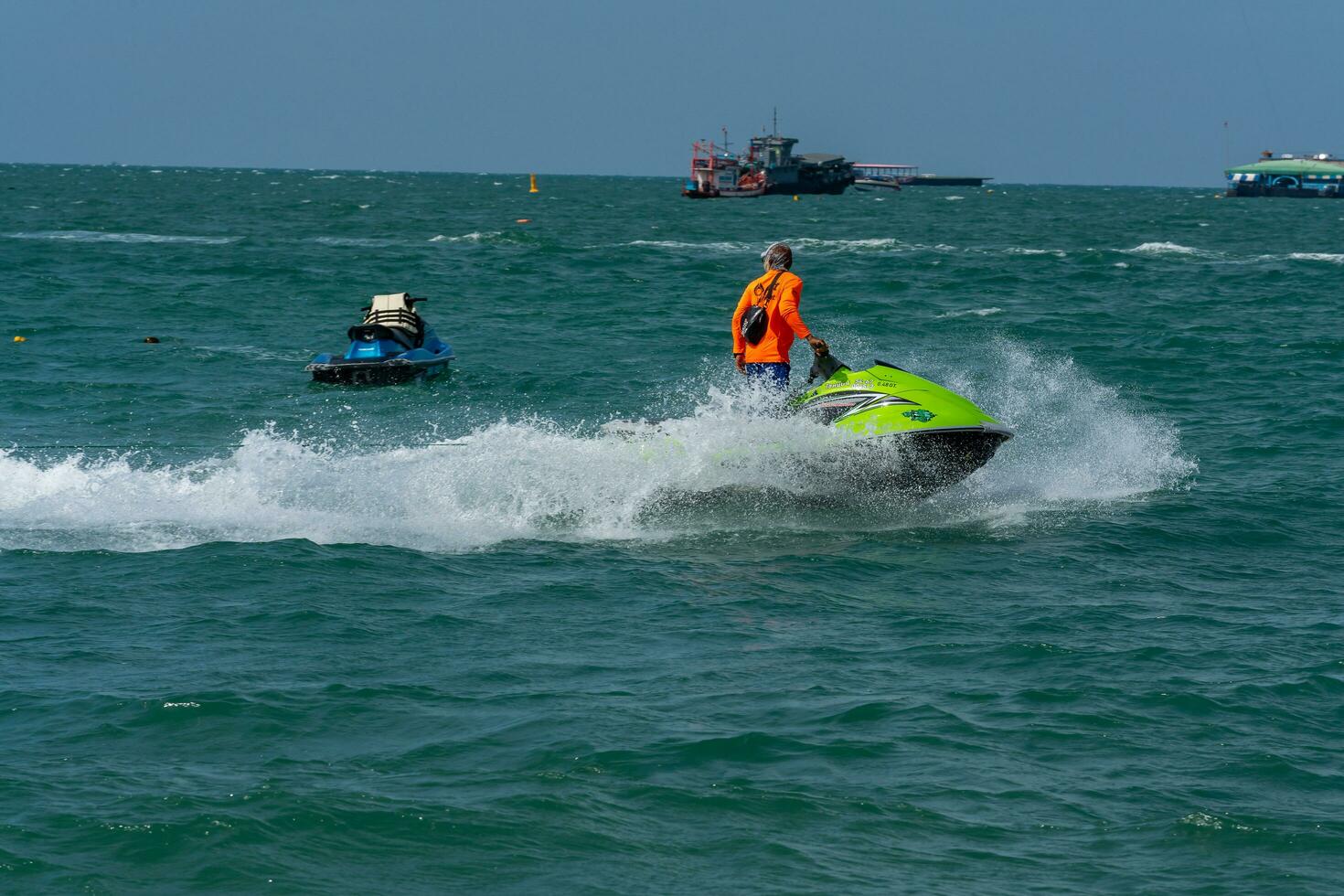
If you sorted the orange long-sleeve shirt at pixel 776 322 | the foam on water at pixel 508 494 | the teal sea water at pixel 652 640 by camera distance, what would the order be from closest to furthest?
1. the teal sea water at pixel 652 640
2. the foam on water at pixel 508 494
3. the orange long-sleeve shirt at pixel 776 322

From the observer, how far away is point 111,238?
46094mm

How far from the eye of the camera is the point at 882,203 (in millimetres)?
99125

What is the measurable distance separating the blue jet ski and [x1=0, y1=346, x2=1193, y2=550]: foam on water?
272 inches

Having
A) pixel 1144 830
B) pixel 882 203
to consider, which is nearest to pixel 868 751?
pixel 1144 830

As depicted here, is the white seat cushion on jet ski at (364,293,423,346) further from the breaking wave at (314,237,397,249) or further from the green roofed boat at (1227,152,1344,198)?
the green roofed boat at (1227,152,1344,198)

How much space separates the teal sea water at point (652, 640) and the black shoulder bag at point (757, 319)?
0.49m

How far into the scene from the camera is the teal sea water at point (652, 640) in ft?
18.0

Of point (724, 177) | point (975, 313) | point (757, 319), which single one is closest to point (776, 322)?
point (757, 319)

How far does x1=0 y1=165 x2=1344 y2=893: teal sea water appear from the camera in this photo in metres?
5.49

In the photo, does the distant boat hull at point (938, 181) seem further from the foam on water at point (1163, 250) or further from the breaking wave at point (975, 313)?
the breaking wave at point (975, 313)

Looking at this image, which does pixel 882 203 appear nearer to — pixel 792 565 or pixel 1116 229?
pixel 1116 229

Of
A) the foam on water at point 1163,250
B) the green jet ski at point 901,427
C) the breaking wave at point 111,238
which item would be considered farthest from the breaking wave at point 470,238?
the green jet ski at point 901,427

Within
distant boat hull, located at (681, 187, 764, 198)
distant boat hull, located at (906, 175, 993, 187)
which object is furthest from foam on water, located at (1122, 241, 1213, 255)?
distant boat hull, located at (906, 175, 993, 187)

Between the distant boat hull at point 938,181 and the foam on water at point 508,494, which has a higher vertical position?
the distant boat hull at point 938,181
